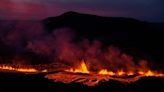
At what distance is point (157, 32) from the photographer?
51.8 metres

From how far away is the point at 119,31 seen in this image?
165 feet

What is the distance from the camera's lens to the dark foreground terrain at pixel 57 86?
23328 mm

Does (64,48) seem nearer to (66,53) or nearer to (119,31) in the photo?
(66,53)

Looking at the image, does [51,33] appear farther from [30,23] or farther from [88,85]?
[88,85]

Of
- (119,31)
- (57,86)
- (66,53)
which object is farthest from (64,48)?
(57,86)

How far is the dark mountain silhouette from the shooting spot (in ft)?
150

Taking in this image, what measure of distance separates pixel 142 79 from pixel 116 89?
9.18 feet

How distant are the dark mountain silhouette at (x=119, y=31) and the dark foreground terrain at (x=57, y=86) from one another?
706 inches

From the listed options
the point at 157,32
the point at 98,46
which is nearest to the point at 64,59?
the point at 98,46

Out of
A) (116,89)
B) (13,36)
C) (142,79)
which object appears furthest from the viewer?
(13,36)

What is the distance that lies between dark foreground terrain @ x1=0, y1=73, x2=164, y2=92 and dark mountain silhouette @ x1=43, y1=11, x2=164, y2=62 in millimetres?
17930

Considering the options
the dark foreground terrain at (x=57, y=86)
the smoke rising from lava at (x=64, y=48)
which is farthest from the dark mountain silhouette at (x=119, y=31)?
the dark foreground terrain at (x=57, y=86)

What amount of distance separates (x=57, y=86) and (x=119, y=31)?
89.2ft

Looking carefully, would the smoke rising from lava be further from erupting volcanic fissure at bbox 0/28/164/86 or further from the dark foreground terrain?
the dark foreground terrain
